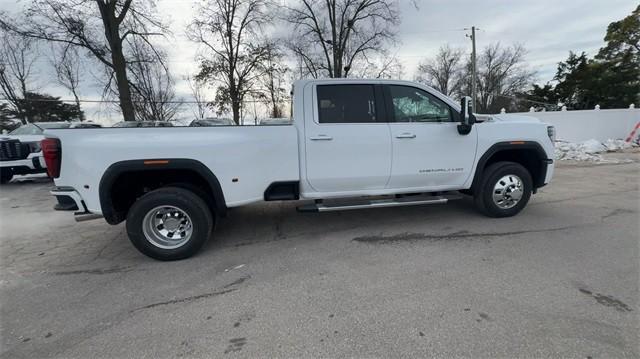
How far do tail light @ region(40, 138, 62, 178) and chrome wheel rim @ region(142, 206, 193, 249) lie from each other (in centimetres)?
102

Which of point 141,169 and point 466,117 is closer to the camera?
point 141,169

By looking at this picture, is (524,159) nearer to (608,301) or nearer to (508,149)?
(508,149)

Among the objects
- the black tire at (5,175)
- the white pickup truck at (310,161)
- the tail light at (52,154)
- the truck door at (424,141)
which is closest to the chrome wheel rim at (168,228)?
the white pickup truck at (310,161)

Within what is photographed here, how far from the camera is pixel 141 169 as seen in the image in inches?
123

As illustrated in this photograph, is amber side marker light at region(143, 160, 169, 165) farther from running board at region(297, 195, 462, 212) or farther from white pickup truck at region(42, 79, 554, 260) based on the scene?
running board at region(297, 195, 462, 212)

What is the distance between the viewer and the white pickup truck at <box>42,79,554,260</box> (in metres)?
3.11

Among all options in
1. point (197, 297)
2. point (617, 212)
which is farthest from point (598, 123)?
point (197, 297)

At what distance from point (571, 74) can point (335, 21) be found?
3369 centimetres

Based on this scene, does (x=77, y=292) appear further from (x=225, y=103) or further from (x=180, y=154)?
(x=225, y=103)

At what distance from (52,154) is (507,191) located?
5.65 meters

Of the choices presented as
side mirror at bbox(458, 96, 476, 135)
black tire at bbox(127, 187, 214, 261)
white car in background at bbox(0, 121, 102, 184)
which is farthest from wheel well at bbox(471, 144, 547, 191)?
white car in background at bbox(0, 121, 102, 184)

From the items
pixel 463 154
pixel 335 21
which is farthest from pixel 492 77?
pixel 463 154

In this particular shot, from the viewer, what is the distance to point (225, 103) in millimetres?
20969

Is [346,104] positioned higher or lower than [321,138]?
higher
